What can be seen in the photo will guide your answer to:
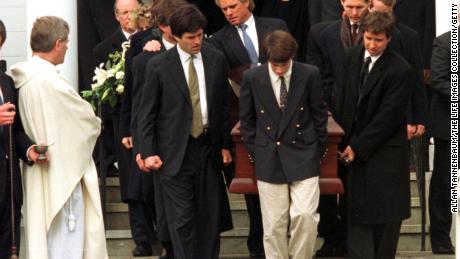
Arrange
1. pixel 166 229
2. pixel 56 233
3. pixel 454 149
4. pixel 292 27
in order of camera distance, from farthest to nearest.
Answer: pixel 292 27
pixel 454 149
pixel 166 229
pixel 56 233

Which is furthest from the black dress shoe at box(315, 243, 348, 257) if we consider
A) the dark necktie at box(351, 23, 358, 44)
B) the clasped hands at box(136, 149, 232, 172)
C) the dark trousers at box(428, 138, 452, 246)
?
the dark necktie at box(351, 23, 358, 44)

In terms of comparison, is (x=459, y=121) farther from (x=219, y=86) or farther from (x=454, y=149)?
(x=219, y=86)

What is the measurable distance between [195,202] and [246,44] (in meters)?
1.57

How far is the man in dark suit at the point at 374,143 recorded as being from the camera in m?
12.6

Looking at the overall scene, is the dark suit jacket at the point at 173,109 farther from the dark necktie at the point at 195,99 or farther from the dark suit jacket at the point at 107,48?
the dark suit jacket at the point at 107,48

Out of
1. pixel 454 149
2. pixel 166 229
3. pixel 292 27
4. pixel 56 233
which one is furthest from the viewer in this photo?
pixel 292 27

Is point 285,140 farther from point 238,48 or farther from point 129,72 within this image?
point 129,72

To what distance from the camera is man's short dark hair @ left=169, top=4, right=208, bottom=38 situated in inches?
492

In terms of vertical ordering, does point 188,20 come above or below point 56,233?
above

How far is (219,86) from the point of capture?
1266cm

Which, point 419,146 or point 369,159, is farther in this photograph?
point 419,146

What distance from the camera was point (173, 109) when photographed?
1261 cm

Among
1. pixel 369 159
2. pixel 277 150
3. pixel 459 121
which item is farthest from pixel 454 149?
pixel 277 150

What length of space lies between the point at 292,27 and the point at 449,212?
2989mm
